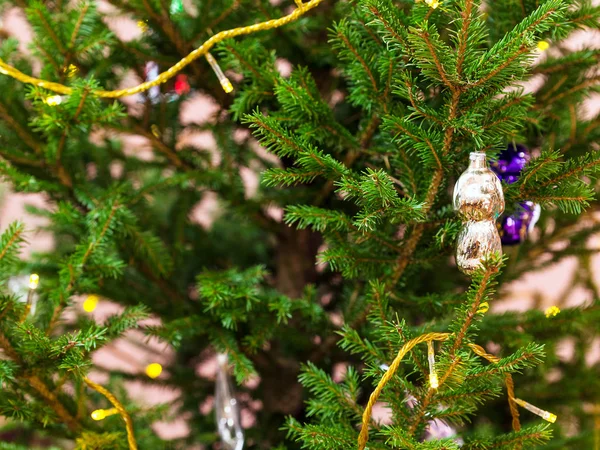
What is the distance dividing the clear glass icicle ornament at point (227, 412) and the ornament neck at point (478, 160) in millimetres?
342

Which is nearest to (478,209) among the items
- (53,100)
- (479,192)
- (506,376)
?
(479,192)

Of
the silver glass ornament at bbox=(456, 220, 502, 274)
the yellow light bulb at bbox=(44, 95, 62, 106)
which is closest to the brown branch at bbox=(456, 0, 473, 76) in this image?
the silver glass ornament at bbox=(456, 220, 502, 274)

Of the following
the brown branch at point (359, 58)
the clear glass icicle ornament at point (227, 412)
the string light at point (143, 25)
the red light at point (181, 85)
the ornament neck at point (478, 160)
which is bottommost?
the clear glass icicle ornament at point (227, 412)

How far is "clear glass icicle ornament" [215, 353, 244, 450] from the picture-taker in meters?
0.64

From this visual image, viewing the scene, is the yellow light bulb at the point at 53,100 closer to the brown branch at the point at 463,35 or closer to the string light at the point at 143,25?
the string light at the point at 143,25

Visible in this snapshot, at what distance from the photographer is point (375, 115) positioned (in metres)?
0.50

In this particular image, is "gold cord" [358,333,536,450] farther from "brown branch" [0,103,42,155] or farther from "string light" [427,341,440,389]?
"brown branch" [0,103,42,155]

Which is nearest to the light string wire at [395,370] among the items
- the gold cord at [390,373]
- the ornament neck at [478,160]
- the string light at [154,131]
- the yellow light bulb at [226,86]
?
the gold cord at [390,373]

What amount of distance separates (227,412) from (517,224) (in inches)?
14.2

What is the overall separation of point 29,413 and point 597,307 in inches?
19.9

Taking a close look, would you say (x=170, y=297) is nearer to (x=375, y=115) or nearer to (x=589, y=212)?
(x=375, y=115)

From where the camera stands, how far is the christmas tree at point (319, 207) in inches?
16.2

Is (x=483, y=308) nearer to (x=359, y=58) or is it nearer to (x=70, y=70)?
(x=359, y=58)

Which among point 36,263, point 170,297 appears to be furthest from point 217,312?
point 36,263
